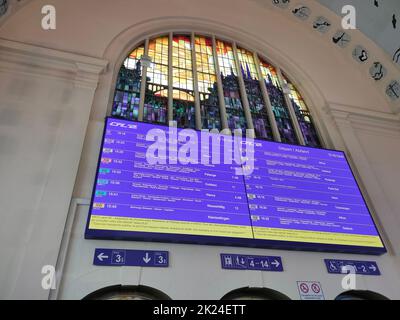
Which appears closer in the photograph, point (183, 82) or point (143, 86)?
point (143, 86)

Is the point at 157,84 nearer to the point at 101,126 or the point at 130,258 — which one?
the point at 101,126

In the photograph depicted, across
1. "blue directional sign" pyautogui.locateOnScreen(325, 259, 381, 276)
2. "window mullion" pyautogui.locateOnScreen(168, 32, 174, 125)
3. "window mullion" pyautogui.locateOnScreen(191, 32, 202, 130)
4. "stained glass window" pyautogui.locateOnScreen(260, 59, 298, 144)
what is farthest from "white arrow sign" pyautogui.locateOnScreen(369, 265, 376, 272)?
"window mullion" pyautogui.locateOnScreen(168, 32, 174, 125)

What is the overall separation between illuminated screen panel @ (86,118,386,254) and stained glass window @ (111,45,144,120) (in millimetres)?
638

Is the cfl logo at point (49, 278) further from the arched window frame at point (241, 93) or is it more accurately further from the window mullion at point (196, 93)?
the window mullion at point (196, 93)

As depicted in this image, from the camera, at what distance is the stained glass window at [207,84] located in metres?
5.56

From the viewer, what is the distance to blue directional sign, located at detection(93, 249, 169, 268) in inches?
135

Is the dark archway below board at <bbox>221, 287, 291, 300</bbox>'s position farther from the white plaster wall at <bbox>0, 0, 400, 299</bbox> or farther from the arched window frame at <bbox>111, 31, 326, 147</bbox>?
Result: the arched window frame at <bbox>111, 31, 326, 147</bbox>

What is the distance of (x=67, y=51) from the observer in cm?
551

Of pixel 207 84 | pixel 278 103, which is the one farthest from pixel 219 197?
pixel 278 103

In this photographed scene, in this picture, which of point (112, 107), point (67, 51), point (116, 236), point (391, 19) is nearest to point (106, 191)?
point (116, 236)

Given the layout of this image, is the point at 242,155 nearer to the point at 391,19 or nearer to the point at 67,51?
the point at 67,51

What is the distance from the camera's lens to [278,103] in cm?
648

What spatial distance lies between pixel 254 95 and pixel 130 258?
13.6 ft

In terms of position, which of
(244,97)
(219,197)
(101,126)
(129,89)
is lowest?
(219,197)
